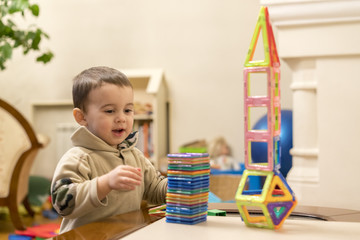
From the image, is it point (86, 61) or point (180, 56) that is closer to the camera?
point (180, 56)

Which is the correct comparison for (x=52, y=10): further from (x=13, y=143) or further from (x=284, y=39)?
(x=284, y=39)

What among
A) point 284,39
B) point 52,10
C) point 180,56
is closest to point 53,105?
point 52,10

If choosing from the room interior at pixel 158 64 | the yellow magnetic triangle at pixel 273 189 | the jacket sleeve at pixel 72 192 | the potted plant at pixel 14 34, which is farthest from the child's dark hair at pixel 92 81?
the room interior at pixel 158 64

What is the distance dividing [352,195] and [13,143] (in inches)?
84.6

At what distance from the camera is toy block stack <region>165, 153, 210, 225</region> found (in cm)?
80

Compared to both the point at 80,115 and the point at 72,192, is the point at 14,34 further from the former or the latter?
the point at 72,192

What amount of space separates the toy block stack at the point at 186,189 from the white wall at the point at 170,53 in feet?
9.60

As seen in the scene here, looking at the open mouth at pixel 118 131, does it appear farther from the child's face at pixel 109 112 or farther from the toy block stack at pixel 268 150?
the toy block stack at pixel 268 150

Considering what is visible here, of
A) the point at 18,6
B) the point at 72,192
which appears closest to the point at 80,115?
the point at 72,192

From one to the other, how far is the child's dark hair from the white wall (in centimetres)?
275

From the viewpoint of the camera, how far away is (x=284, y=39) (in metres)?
1.83

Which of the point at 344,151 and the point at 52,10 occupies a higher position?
the point at 52,10

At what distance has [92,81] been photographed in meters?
1.03

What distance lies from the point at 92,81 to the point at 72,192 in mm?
265
